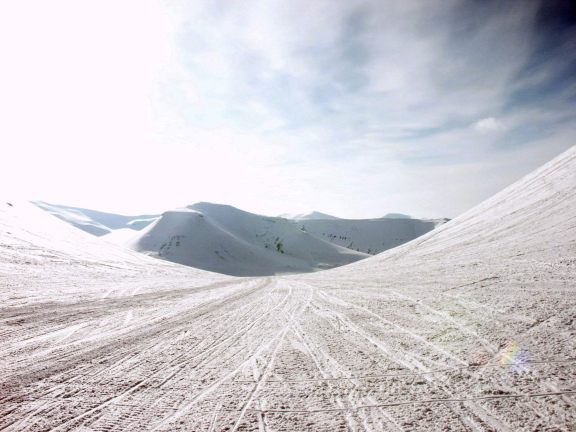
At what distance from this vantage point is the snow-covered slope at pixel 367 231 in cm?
13262

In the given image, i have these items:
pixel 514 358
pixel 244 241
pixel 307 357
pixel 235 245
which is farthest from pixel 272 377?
pixel 244 241

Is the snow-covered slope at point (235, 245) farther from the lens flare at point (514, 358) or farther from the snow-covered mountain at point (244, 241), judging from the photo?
the lens flare at point (514, 358)

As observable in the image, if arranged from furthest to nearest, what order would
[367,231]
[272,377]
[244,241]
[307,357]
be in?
[367,231]
[244,241]
[307,357]
[272,377]

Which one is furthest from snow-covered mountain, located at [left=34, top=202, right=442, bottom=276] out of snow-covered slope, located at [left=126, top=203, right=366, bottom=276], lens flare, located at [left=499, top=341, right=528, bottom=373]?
lens flare, located at [left=499, top=341, right=528, bottom=373]

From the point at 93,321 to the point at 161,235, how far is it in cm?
7171

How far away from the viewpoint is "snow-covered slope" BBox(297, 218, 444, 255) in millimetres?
132625

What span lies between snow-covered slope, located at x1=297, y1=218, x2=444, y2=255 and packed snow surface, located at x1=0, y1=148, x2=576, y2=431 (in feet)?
396

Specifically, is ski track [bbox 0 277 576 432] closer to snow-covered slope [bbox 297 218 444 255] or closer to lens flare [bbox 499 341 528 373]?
lens flare [bbox 499 341 528 373]

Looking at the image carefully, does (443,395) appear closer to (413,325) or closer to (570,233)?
(413,325)

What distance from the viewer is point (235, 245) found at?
73.9 m

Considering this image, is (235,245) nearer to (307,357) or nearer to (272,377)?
(307,357)

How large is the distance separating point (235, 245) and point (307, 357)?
70.7m

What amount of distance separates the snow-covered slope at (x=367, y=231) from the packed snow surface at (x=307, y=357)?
121 metres

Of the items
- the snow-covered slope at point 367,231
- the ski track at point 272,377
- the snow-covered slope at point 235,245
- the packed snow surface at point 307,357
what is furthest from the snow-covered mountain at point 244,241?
the ski track at point 272,377
